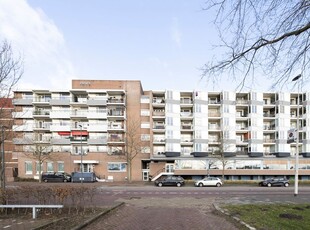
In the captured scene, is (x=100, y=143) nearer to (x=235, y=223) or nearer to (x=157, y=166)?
(x=157, y=166)

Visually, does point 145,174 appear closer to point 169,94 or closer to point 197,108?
point 169,94

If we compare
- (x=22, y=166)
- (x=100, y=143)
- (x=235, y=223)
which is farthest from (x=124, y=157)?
(x=235, y=223)

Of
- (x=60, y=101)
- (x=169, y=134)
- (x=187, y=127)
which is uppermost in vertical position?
(x=60, y=101)

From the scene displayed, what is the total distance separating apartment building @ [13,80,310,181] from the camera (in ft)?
164

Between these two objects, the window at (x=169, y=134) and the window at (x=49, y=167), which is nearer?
the window at (x=49, y=167)

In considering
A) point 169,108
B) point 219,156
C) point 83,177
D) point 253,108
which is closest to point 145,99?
point 169,108

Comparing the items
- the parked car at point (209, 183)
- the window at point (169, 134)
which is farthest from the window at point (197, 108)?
the parked car at point (209, 183)

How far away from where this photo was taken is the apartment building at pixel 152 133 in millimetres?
49906

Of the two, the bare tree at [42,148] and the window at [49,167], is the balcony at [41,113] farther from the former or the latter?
the window at [49,167]

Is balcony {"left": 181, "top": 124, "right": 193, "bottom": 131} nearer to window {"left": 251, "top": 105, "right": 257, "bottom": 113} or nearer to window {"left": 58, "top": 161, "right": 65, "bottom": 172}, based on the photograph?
window {"left": 251, "top": 105, "right": 257, "bottom": 113}

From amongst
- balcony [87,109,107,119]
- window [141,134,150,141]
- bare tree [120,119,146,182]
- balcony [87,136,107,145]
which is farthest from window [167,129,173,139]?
balcony [87,109,107,119]

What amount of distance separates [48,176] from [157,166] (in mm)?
20303

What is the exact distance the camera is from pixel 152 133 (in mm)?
52156

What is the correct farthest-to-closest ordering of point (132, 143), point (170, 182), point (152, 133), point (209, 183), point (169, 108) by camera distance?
point (152, 133), point (169, 108), point (132, 143), point (209, 183), point (170, 182)
